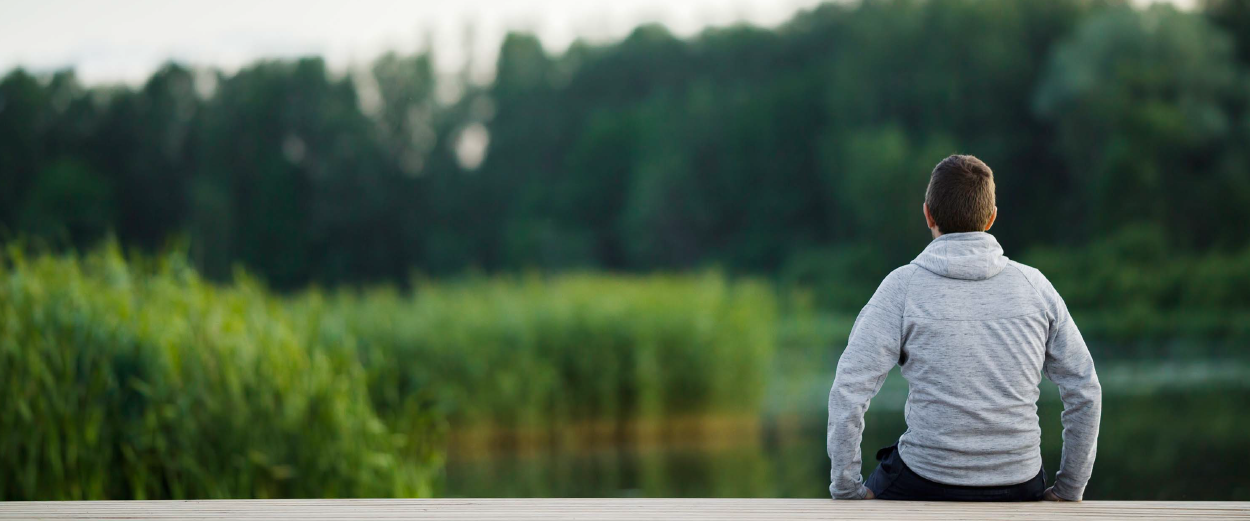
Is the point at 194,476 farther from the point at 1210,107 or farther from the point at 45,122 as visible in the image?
the point at 45,122

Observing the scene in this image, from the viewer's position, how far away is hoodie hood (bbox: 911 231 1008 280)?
2.34 m

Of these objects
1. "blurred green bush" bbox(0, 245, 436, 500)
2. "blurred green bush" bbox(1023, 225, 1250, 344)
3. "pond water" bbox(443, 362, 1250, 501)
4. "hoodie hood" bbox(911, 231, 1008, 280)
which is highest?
"hoodie hood" bbox(911, 231, 1008, 280)

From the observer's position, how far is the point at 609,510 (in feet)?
7.23

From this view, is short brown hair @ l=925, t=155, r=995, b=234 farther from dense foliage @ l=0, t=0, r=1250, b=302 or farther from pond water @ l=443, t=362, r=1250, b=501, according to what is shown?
dense foliage @ l=0, t=0, r=1250, b=302

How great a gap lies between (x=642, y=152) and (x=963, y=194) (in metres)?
41.0

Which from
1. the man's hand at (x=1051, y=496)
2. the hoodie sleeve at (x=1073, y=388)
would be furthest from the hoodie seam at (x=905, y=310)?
the man's hand at (x=1051, y=496)

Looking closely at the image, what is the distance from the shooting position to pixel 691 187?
135ft

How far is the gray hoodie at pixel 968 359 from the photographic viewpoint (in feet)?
7.68

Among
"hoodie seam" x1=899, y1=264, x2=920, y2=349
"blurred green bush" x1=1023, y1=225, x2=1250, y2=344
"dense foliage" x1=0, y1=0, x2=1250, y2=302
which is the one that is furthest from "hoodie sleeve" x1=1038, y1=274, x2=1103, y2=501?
"dense foliage" x1=0, y1=0, x2=1250, y2=302

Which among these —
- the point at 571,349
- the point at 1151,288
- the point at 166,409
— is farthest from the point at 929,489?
the point at 1151,288

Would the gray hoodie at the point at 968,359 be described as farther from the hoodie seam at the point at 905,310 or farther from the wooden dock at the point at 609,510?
the wooden dock at the point at 609,510

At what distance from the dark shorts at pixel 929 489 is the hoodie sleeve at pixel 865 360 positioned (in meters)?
0.11

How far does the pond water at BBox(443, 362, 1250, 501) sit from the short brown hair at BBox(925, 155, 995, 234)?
6062 millimetres

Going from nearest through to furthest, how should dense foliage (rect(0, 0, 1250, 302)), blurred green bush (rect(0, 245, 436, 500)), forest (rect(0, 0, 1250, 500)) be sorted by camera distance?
blurred green bush (rect(0, 245, 436, 500)) < forest (rect(0, 0, 1250, 500)) < dense foliage (rect(0, 0, 1250, 302))
